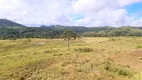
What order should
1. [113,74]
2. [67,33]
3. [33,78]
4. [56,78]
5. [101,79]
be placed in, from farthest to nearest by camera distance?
1. [67,33]
2. [33,78]
3. [56,78]
4. [113,74]
5. [101,79]

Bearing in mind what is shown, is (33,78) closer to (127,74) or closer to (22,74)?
(22,74)

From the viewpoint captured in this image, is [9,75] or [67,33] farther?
[67,33]

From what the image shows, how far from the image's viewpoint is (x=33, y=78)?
99.2ft

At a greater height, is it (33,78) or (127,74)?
(127,74)

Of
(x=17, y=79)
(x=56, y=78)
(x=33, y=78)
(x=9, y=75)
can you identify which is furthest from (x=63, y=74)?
(x=9, y=75)

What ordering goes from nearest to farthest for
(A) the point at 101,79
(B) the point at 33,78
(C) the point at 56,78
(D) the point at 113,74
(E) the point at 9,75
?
(A) the point at 101,79 < (D) the point at 113,74 < (C) the point at 56,78 < (B) the point at 33,78 < (E) the point at 9,75

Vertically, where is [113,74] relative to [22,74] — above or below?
above

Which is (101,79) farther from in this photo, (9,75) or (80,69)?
(9,75)

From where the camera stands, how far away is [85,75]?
74.4 feet

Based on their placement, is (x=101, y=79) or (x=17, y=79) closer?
(x=101, y=79)

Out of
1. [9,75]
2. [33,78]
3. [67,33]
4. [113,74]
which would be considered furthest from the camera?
[67,33]

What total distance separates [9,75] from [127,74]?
64.0 ft

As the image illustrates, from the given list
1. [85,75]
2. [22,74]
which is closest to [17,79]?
[22,74]

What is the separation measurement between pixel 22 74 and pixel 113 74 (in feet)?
54.7
